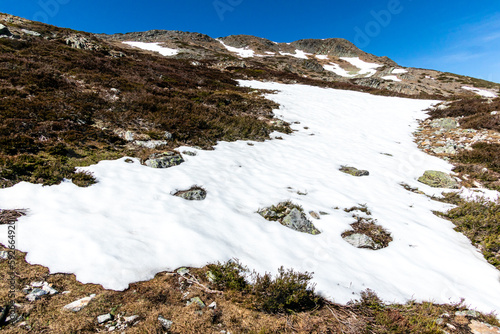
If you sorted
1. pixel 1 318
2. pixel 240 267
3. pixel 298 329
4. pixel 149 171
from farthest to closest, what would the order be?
pixel 149 171, pixel 240 267, pixel 298 329, pixel 1 318

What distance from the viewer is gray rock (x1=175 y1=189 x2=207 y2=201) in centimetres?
648

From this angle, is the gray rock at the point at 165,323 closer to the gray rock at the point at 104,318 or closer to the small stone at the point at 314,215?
the gray rock at the point at 104,318

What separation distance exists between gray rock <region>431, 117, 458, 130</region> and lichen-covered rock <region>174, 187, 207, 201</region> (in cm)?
2004

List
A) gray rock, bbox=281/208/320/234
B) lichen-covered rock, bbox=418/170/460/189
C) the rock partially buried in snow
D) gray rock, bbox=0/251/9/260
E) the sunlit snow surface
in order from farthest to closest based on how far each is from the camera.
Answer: lichen-covered rock, bbox=418/170/460/189 < gray rock, bbox=281/208/320/234 < the sunlit snow surface < gray rock, bbox=0/251/9/260 < the rock partially buried in snow

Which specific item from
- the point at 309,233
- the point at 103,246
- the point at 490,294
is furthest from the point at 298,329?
the point at 490,294

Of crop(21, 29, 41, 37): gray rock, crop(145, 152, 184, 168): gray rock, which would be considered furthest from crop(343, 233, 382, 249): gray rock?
crop(21, 29, 41, 37): gray rock

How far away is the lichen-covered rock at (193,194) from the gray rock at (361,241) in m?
4.24

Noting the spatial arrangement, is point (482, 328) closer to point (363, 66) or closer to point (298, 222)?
point (298, 222)

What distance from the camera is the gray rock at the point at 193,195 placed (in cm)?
648

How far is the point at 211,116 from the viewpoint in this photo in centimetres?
1418

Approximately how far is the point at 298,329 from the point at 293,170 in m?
6.93

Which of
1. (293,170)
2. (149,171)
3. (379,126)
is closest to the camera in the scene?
(149,171)

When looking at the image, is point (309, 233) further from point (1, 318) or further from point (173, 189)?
point (1, 318)

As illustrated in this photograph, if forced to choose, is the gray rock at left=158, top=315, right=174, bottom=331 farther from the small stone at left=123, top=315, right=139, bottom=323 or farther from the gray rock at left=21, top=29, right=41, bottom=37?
the gray rock at left=21, top=29, right=41, bottom=37
